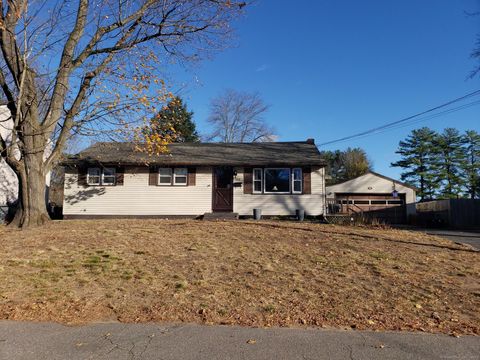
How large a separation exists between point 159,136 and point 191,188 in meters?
7.41

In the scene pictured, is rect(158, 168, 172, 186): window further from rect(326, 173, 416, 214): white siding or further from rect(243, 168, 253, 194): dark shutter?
rect(326, 173, 416, 214): white siding

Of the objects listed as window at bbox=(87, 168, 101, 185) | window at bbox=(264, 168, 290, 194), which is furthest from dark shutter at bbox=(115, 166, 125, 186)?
window at bbox=(264, 168, 290, 194)

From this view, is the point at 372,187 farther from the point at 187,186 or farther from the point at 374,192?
the point at 187,186

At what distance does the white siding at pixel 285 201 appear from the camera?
64.0ft

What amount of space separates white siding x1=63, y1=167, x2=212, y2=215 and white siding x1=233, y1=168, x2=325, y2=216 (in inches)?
63.1

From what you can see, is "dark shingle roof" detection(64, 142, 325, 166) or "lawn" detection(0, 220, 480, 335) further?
"dark shingle roof" detection(64, 142, 325, 166)

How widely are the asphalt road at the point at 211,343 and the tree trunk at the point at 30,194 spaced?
310 inches

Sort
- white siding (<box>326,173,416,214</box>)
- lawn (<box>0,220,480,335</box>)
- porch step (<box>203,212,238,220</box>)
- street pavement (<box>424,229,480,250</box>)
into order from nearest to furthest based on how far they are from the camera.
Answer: lawn (<box>0,220,480,335</box>) → street pavement (<box>424,229,480,250</box>) → porch step (<box>203,212,238,220</box>) → white siding (<box>326,173,416,214</box>)

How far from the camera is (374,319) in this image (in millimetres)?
5344

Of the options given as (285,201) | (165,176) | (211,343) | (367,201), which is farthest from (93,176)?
(367,201)

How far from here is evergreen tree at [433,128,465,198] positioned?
52281mm

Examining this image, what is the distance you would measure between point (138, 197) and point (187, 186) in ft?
8.48

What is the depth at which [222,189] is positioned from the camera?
20.0 m

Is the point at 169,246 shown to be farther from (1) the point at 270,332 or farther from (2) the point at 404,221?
(2) the point at 404,221
